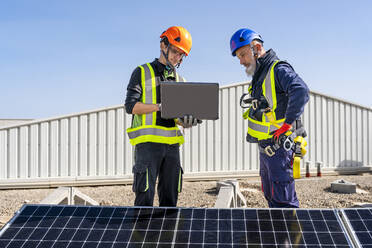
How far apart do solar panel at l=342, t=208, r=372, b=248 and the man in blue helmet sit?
3.34 ft

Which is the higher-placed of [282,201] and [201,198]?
[282,201]

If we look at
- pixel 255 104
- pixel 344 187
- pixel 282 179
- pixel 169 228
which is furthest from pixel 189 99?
pixel 344 187

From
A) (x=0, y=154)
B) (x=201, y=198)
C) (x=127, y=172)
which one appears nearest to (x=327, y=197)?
(x=201, y=198)

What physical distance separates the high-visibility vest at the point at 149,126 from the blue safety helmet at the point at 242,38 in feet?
3.17

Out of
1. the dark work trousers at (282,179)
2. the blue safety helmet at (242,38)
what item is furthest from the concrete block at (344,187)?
the blue safety helmet at (242,38)

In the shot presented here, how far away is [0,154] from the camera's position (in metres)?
11.6

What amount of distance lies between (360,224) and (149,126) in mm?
2352

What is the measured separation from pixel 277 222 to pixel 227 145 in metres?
10.2

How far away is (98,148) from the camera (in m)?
12.1

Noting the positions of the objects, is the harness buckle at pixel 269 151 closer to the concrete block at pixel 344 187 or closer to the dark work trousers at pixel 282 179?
the dark work trousers at pixel 282 179

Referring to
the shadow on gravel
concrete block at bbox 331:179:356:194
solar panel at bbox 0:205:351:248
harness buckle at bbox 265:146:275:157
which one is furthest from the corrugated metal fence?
solar panel at bbox 0:205:351:248

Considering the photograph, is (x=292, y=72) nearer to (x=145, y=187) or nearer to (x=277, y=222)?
(x=277, y=222)

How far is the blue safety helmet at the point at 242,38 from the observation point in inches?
157

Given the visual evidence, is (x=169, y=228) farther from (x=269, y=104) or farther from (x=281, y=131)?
(x=269, y=104)
